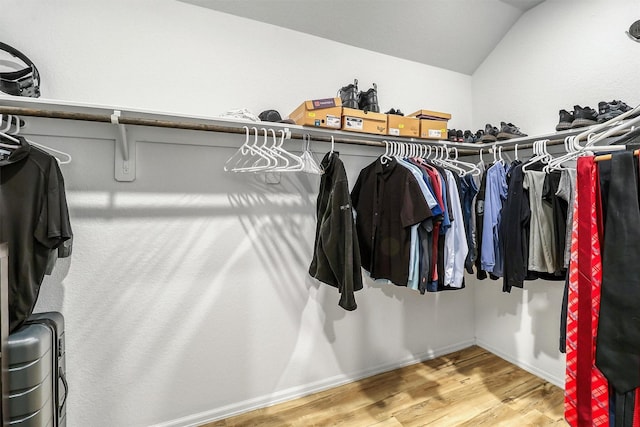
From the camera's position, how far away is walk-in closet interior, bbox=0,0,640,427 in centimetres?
152

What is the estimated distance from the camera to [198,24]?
5.70 ft

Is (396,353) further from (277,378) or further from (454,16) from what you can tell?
(454,16)

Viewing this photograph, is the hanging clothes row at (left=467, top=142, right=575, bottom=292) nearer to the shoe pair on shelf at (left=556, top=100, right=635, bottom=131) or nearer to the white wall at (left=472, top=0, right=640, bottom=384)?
the shoe pair on shelf at (left=556, top=100, right=635, bottom=131)

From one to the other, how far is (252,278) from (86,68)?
4.50 feet

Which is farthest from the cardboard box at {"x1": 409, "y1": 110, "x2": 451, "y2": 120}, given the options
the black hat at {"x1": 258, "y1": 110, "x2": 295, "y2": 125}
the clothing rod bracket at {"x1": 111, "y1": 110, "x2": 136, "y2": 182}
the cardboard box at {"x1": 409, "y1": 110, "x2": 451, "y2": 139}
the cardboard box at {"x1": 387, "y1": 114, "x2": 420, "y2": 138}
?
the clothing rod bracket at {"x1": 111, "y1": 110, "x2": 136, "y2": 182}

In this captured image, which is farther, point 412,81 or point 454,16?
point 412,81

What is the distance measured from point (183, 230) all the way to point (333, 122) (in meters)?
1.02

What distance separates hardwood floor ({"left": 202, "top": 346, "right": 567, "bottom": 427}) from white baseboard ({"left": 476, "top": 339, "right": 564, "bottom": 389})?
4 centimetres

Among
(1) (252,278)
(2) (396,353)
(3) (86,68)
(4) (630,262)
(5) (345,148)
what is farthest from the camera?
(2) (396,353)

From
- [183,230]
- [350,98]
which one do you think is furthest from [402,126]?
[183,230]

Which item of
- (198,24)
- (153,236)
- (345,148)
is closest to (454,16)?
(345,148)

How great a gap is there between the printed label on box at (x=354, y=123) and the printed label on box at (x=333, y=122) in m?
0.05

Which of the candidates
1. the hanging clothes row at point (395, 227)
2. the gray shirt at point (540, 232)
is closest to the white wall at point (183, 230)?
the hanging clothes row at point (395, 227)

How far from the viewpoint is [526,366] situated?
228 centimetres
